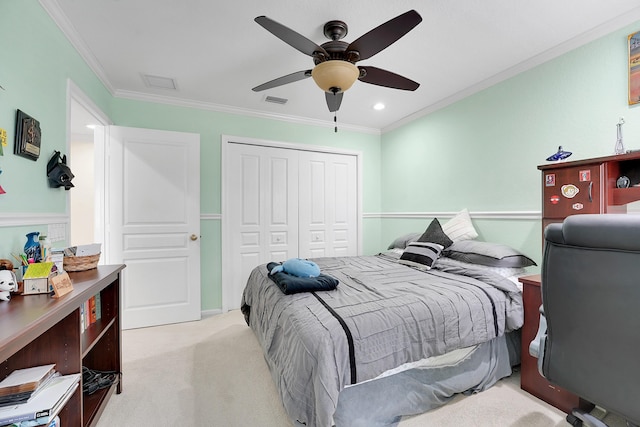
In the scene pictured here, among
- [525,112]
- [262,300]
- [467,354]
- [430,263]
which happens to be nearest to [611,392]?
[467,354]

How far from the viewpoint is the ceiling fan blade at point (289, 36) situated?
149 centimetres

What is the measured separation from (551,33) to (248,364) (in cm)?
348

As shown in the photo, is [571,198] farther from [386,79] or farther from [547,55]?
[386,79]

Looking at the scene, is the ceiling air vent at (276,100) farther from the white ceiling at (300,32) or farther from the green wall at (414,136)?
the green wall at (414,136)

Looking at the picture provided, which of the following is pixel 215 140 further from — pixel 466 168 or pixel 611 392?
pixel 611 392

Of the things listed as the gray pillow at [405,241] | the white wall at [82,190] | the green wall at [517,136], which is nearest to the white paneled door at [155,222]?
the white wall at [82,190]

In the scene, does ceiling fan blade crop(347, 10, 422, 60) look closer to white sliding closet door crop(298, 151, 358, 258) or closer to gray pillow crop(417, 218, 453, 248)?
gray pillow crop(417, 218, 453, 248)

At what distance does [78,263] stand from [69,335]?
60 centimetres

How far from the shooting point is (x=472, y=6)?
Answer: 1.79m

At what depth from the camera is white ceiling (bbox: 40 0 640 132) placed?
180cm

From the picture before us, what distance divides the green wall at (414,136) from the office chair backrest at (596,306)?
1596 mm

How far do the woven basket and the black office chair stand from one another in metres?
2.48

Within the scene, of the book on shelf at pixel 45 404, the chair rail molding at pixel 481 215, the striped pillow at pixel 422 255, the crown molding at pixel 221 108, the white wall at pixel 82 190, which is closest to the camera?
the book on shelf at pixel 45 404

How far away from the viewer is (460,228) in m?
2.91
